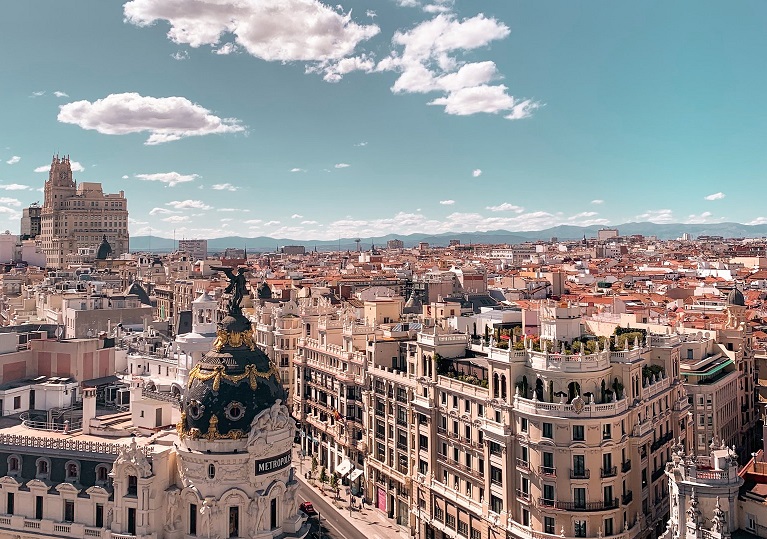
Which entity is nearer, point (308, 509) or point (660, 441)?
point (660, 441)

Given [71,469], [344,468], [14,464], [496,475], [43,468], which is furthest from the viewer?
[344,468]

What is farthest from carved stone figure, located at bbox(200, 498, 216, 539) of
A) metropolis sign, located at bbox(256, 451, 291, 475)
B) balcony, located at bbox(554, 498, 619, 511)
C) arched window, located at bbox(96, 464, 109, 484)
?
balcony, located at bbox(554, 498, 619, 511)

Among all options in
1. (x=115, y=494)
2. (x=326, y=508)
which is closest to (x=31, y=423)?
(x=115, y=494)

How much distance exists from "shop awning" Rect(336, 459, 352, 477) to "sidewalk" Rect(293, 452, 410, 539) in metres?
3.70

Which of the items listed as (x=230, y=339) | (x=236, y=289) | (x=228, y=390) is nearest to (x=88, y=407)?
(x=230, y=339)

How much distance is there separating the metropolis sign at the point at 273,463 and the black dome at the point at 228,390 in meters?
2.82

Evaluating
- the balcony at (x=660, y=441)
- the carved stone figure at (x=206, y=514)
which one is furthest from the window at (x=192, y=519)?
the balcony at (x=660, y=441)

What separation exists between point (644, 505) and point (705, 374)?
2938 cm

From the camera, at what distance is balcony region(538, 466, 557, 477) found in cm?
6025

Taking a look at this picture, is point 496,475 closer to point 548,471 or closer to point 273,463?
point 548,471

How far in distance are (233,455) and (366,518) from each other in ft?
119

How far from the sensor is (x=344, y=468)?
297ft

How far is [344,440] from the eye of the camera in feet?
315

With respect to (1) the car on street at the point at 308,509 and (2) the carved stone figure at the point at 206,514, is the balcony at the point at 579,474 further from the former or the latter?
(1) the car on street at the point at 308,509
